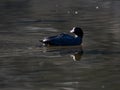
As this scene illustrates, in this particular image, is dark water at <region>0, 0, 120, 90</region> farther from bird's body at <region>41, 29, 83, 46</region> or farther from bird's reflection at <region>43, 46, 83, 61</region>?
bird's body at <region>41, 29, 83, 46</region>

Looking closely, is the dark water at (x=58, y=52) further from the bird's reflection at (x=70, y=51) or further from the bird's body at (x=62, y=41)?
the bird's body at (x=62, y=41)

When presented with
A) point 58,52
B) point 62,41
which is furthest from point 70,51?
point 62,41

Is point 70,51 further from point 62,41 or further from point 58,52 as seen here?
point 62,41

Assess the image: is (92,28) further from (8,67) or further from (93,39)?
(8,67)

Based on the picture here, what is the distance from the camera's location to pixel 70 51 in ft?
64.9

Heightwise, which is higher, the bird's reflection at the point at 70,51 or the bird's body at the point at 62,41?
the bird's body at the point at 62,41

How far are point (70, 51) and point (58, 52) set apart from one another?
18.0 inches

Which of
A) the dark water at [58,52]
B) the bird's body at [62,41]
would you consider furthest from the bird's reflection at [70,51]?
the bird's body at [62,41]

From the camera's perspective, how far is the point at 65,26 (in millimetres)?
25328

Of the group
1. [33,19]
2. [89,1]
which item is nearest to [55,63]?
[33,19]

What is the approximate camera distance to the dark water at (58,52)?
50.5 ft

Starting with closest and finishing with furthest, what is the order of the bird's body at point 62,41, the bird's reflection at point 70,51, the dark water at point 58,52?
1. the dark water at point 58,52
2. the bird's reflection at point 70,51
3. the bird's body at point 62,41

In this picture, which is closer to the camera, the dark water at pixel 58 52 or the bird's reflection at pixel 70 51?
the dark water at pixel 58 52

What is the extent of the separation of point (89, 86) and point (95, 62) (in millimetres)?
3004
